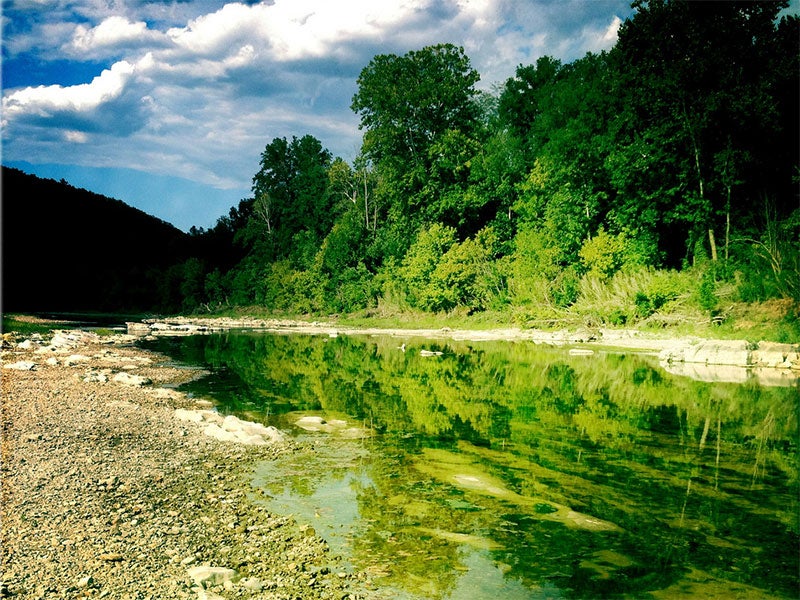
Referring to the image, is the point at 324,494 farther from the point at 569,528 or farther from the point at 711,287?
the point at 711,287

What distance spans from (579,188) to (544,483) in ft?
99.6

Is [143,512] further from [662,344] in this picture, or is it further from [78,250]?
[78,250]

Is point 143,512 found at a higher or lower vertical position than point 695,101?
lower

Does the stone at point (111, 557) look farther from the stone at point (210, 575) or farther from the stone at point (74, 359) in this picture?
the stone at point (74, 359)

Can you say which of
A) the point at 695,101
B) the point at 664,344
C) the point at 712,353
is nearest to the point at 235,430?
the point at 712,353

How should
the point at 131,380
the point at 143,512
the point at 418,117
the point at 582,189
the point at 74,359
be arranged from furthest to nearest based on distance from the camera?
the point at 418,117
the point at 582,189
the point at 74,359
the point at 131,380
the point at 143,512

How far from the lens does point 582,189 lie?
114 ft

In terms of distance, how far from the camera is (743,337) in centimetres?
2216

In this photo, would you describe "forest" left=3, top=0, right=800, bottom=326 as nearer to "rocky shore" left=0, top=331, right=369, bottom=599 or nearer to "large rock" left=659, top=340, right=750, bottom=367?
"large rock" left=659, top=340, right=750, bottom=367

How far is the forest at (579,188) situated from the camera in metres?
25.6

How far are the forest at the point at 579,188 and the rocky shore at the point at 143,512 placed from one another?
23.1m

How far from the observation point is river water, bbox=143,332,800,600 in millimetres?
5168

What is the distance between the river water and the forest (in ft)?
45.0

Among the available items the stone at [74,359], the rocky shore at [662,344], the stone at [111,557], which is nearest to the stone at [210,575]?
the stone at [111,557]
